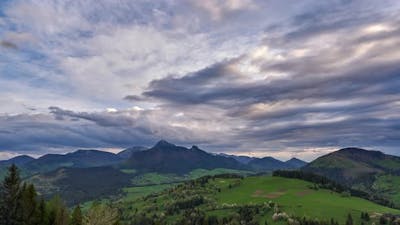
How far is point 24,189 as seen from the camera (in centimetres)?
12456

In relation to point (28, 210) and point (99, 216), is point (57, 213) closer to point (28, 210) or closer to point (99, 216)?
point (28, 210)

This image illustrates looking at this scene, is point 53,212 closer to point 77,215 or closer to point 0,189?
point 77,215

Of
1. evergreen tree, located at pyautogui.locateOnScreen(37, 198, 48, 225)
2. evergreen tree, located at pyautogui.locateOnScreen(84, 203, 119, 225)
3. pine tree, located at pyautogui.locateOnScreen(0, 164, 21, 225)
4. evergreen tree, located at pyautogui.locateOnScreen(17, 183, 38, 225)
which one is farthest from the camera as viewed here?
evergreen tree, located at pyautogui.locateOnScreen(37, 198, 48, 225)

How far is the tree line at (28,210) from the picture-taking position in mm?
107050

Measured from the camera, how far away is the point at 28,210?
11719 centimetres

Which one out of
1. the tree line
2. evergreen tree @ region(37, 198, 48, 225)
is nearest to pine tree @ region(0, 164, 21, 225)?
the tree line

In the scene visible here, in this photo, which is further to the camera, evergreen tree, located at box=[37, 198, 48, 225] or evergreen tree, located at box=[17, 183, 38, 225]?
evergreen tree, located at box=[37, 198, 48, 225]

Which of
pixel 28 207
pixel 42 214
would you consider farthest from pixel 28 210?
pixel 42 214

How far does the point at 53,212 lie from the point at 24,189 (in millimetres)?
11220

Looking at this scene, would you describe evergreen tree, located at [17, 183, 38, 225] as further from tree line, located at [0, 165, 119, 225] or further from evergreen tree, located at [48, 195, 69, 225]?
evergreen tree, located at [48, 195, 69, 225]

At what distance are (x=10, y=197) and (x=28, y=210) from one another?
26.4 feet

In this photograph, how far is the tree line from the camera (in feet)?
351

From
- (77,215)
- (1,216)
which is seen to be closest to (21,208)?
(1,216)

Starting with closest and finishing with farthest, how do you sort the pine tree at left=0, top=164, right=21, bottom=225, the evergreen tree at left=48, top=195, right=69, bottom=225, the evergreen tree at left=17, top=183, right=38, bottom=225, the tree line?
the tree line → the pine tree at left=0, top=164, right=21, bottom=225 → the evergreen tree at left=17, top=183, right=38, bottom=225 → the evergreen tree at left=48, top=195, right=69, bottom=225
